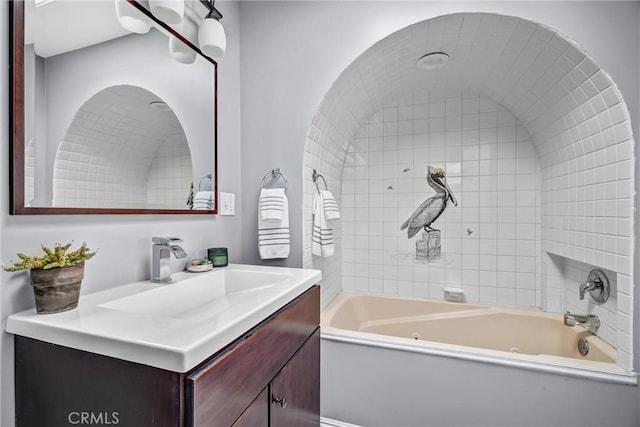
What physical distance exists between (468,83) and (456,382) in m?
1.82

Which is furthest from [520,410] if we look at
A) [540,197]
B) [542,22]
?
[542,22]

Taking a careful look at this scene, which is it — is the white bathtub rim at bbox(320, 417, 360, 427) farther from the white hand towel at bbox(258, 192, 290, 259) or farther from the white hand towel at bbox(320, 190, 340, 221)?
the white hand towel at bbox(320, 190, 340, 221)

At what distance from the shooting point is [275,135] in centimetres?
162

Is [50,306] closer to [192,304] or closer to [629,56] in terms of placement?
[192,304]

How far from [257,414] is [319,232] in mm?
1000

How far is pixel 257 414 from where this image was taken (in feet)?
2.54

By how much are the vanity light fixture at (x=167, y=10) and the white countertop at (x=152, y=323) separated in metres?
0.97

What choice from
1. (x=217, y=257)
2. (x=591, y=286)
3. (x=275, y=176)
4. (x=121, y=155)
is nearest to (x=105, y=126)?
(x=121, y=155)

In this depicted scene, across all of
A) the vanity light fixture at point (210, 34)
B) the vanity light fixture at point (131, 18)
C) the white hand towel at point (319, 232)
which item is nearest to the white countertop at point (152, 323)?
the white hand towel at point (319, 232)

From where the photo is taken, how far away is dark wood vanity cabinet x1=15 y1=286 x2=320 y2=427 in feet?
1.84

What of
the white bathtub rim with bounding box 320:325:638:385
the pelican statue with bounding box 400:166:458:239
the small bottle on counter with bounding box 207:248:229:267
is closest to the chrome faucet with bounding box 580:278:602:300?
the white bathtub rim with bounding box 320:325:638:385

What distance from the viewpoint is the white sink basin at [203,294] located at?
2.95 ft

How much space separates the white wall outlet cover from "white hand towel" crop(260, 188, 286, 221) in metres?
0.17

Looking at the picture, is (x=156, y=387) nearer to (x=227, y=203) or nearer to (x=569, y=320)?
(x=227, y=203)
